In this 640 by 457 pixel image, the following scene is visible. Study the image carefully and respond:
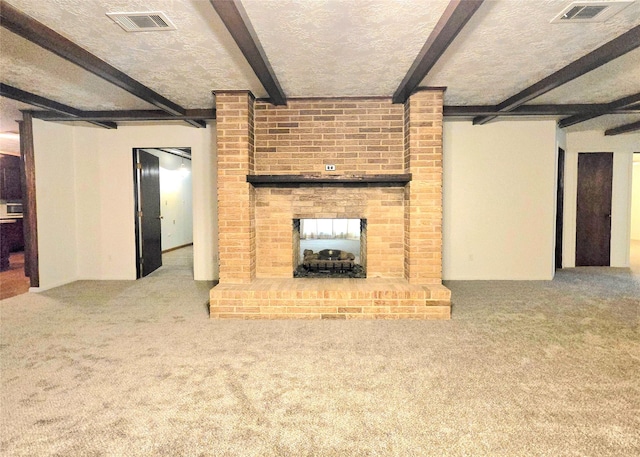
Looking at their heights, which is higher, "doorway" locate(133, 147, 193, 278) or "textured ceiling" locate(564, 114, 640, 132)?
"textured ceiling" locate(564, 114, 640, 132)

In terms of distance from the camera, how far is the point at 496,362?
245 centimetres

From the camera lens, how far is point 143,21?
2240mm

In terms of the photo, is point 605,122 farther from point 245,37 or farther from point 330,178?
point 245,37

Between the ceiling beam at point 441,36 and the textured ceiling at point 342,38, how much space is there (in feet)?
0.15

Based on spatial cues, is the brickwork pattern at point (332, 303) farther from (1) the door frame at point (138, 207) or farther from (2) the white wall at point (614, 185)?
(2) the white wall at point (614, 185)

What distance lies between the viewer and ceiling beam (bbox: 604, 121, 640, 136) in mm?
5157

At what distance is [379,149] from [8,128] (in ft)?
18.9

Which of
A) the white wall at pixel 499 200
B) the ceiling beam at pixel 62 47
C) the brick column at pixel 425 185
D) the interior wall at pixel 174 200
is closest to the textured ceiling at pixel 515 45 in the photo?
the brick column at pixel 425 185

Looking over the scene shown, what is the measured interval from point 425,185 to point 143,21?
9.29 ft

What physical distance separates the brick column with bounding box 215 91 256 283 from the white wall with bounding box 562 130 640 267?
5467 mm

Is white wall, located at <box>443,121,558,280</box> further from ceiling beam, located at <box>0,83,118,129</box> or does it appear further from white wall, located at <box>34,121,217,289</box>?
ceiling beam, located at <box>0,83,118,129</box>

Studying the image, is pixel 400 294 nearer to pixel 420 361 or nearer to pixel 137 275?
pixel 420 361

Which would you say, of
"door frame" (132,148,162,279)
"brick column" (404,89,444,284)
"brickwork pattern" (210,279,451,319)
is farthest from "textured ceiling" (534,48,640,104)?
"door frame" (132,148,162,279)

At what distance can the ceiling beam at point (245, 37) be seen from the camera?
2.00 meters
